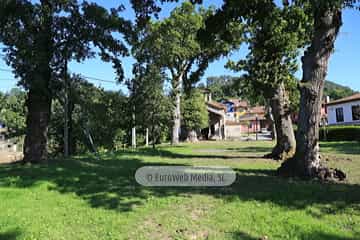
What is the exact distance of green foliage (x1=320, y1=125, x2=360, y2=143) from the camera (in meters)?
23.5

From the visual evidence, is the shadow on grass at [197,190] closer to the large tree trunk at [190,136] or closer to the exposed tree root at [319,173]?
the exposed tree root at [319,173]

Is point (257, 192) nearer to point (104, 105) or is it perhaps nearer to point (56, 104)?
point (104, 105)

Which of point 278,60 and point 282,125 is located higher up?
point 278,60

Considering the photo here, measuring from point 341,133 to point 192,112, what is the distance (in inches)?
562

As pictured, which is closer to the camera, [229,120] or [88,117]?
[88,117]

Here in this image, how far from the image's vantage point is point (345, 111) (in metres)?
36.9

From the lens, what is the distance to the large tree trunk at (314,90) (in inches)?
291

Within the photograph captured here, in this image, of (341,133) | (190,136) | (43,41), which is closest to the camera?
(43,41)

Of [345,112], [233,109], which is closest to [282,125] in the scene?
[345,112]

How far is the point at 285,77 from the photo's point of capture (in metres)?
12.2

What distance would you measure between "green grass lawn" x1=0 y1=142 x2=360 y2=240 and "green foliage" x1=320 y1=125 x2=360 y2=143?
61.5 ft

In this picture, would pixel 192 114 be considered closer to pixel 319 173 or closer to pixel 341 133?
pixel 341 133

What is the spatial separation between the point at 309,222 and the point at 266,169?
4996 millimetres

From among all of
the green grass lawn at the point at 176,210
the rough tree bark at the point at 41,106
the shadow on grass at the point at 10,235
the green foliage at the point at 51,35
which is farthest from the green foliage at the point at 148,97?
the shadow on grass at the point at 10,235
